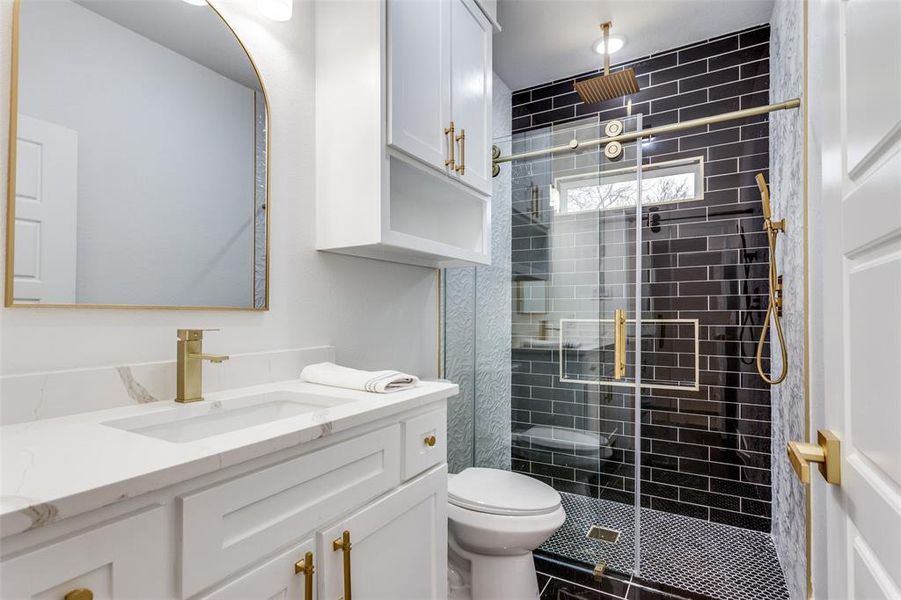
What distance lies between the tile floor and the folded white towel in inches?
50.7

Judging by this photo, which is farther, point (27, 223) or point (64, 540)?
point (27, 223)

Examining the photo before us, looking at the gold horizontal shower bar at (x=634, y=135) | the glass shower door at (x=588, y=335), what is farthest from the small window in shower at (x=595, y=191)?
the gold horizontal shower bar at (x=634, y=135)

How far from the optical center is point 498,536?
1.69m

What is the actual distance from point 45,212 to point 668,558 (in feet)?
8.65

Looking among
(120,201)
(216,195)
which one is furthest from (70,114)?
(216,195)

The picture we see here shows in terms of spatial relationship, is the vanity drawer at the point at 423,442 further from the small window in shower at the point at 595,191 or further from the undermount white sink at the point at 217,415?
the small window in shower at the point at 595,191

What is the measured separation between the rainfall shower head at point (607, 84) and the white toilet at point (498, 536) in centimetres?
205

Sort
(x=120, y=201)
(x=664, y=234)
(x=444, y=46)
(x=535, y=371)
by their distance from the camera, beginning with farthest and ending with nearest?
(x=664, y=234), (x=535, y=371), (x=444, y=46), (x=120, y=201)

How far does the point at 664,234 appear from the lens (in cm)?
273

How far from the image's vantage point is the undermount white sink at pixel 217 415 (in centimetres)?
99

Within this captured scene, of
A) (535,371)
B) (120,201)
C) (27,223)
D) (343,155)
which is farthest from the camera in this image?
A: (535,371)

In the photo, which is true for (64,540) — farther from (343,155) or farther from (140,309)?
(343,155)

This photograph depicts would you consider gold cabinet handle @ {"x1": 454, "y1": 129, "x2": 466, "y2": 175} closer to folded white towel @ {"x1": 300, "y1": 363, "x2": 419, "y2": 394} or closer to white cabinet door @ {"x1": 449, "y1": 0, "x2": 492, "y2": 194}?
white cabinet door @ {"x1": 449, "y1": 0, "x2": 492, "y2": 194}

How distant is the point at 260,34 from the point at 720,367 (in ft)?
8.71
